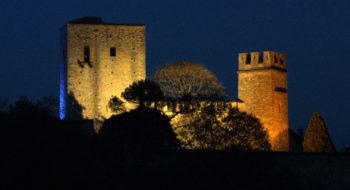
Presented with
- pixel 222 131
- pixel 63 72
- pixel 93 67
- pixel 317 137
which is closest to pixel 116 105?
pixel 93 67

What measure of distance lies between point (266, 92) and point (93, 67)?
801cm

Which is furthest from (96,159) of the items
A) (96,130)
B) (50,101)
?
(96,130)

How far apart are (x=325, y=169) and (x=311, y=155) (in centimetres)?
58

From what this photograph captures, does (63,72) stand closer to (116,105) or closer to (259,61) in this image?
(116,105)

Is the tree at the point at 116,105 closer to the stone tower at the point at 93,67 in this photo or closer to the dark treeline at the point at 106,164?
the stone tower at the point at 93,67

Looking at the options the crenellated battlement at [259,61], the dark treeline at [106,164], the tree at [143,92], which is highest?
the crenellated battlement at [259,61]

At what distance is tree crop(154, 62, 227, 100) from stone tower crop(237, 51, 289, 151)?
1490mm

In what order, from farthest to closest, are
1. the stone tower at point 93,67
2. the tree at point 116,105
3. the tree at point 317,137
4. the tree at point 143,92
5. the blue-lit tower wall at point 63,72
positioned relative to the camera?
the tree at point 317,137, the blue-lit tower wall at point 63,72, the stone tower at point 93,67, the tree at point 143,92, the tree at point 116,105

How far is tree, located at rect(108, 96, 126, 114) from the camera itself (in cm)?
3148

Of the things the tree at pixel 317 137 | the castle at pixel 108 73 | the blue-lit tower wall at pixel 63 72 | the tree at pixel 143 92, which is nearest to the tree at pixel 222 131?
the tree at pixel 143 92

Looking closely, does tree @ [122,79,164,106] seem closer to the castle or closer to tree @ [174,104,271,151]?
the castle

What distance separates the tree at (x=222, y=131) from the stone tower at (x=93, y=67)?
6045mm

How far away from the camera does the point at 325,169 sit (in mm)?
21422

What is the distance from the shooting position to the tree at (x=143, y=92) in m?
31.7
